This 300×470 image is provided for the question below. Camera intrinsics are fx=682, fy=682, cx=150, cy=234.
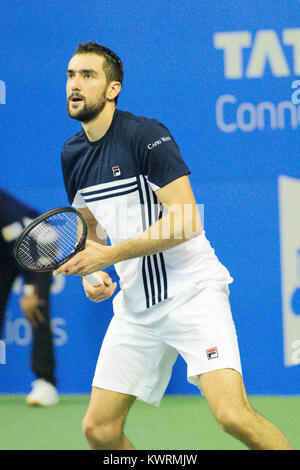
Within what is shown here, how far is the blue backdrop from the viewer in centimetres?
436

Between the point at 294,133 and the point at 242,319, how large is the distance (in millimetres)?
1239

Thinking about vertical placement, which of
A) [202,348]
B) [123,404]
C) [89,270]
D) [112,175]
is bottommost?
[123,404]

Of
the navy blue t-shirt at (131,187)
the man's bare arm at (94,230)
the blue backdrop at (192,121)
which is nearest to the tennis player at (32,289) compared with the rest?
the blue backdrop at (192,121)

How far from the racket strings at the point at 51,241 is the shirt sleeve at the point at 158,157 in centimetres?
31

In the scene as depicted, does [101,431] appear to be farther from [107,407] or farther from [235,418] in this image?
[235,418]

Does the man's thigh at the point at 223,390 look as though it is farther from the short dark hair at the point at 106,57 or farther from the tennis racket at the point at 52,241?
the short dark hair at the point at 106,57

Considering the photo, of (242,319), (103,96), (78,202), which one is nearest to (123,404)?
(78,202)

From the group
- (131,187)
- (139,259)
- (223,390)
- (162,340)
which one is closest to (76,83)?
(131,187)

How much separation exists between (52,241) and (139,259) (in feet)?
1.06

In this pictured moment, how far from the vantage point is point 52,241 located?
8.02 feet

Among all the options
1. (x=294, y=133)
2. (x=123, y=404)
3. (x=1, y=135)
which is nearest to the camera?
(x=123, y=404)

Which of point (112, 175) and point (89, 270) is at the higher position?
point (112, 175)
